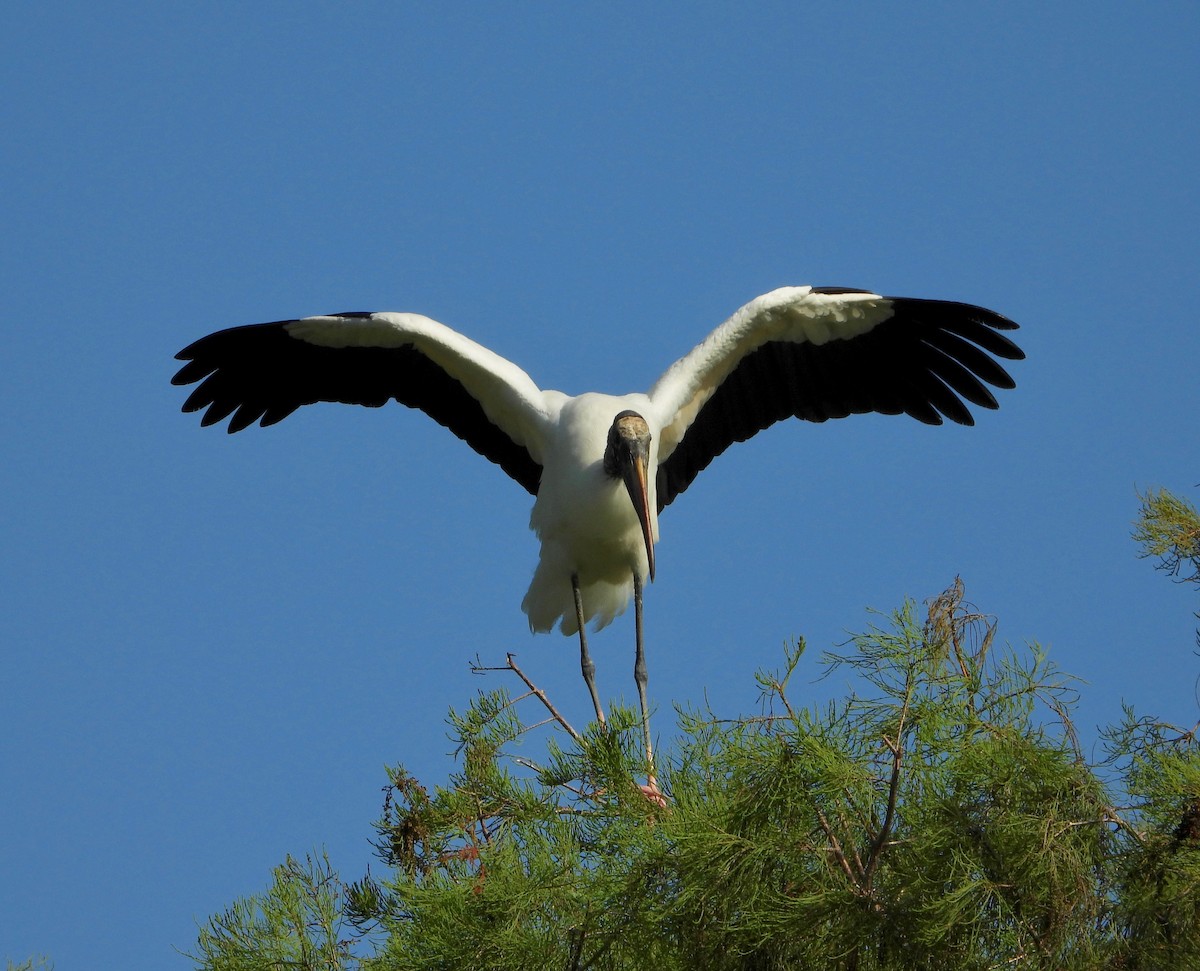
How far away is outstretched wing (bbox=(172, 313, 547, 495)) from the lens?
22.2 feet

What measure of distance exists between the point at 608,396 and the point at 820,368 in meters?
1.10

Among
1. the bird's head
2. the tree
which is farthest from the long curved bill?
the tree

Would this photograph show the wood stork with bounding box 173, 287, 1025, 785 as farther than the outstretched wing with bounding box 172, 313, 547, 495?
No

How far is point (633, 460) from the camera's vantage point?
6.04 meters

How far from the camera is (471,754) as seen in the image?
4.60 metres

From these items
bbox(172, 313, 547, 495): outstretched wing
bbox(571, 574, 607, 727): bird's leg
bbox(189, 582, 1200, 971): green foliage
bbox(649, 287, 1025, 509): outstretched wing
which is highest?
bbox(172, 313, 547, 495): outstretched wing

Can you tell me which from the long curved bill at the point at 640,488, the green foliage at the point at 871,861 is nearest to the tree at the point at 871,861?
the green foliage at the point at 871,861

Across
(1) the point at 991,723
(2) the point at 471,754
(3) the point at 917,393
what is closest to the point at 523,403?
(3) the point at 917,393

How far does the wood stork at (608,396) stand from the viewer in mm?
6414

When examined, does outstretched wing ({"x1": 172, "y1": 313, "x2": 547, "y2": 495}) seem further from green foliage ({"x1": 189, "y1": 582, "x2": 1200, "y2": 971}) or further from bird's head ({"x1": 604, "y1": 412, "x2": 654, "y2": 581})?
green foliage ({"x1": 189, "y1": 582, "x2": 1200, "y2": 971})

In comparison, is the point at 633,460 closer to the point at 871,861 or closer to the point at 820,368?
the point at 820,368

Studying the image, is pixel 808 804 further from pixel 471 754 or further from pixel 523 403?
pixel 523 403

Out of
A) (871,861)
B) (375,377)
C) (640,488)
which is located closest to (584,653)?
(640,488)

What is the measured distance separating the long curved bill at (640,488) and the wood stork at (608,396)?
0.05ft
